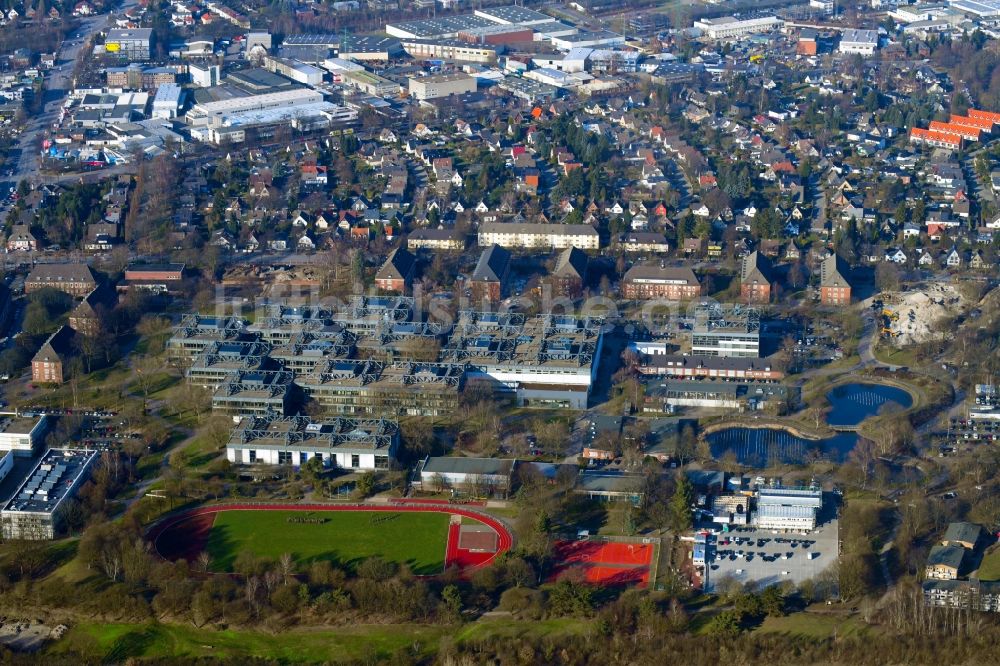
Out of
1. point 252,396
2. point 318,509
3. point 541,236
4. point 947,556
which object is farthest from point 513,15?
point 947,556

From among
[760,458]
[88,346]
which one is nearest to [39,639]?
[88,346]

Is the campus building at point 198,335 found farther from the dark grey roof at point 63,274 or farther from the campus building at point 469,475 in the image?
the campus building at point 469,475

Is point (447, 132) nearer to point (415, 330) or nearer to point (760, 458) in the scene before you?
point (415, 330)

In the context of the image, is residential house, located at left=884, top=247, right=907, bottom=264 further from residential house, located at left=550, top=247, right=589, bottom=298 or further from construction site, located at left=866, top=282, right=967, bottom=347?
residential house, located at left=550, top=247, right=589, bottom=298

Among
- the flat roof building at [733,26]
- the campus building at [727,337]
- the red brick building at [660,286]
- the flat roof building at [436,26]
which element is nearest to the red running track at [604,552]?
the campus building at [727,337]

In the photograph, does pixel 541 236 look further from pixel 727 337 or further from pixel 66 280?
pixel 66 280

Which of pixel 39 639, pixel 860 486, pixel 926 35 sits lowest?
pixel 39 639
